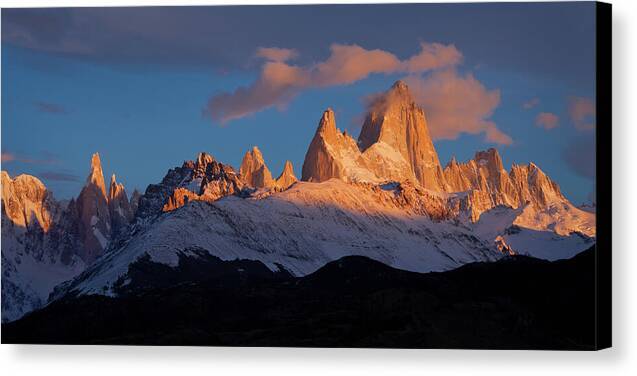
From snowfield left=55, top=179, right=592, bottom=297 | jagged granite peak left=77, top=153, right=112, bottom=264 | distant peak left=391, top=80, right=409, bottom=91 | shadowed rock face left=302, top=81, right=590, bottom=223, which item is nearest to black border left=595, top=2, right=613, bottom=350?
shadowed rock face left=302, top=81, right=590, bottom=223

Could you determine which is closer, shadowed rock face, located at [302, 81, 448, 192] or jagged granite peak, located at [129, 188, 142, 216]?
shadowed rock face, located at [302, 81, 448, 192]

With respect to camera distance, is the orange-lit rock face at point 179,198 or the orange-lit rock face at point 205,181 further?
the orange-lit rock face at point 179,198

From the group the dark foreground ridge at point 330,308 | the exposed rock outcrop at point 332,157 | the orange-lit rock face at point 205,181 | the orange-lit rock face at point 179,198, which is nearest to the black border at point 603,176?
the dark foreground ridge at point 330,308

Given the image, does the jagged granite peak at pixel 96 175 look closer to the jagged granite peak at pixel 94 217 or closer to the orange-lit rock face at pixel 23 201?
the jagged granite peak at pixel 94 217

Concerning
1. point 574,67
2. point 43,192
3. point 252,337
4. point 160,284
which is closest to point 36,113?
point 43,192

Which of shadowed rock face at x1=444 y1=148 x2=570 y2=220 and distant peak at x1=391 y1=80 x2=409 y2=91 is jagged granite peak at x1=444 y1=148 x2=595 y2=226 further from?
distant peak at x1=391 y1=80 x2=409 y2=91

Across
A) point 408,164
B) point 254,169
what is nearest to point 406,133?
point 408,164

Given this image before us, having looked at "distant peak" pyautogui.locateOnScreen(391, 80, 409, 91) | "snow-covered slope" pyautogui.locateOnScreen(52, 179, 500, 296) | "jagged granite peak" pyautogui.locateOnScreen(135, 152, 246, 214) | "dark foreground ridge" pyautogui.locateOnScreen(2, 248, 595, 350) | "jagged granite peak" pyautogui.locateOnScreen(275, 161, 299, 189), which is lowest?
"dark foreground ridge" pyautogui.locateOnScreen(2, 248, 595, 350)
